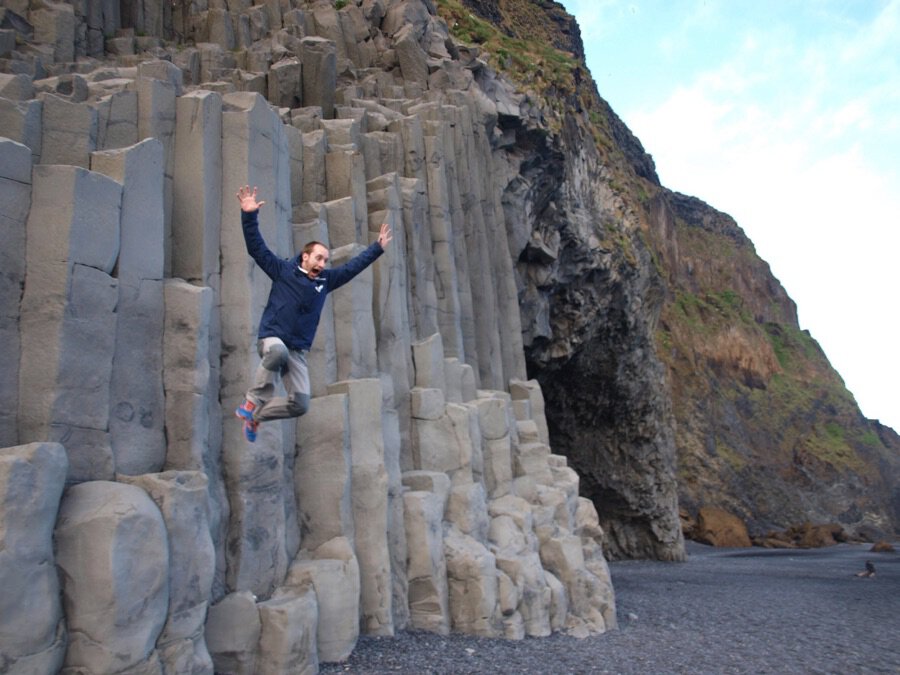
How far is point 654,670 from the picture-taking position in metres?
11.5

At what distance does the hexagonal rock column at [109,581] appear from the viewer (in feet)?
22.5

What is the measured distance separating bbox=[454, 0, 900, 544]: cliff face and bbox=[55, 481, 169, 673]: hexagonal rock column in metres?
17.3

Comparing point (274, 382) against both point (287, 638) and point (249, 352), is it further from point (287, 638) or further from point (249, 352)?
point (287, 638)

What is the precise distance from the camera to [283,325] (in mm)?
7660

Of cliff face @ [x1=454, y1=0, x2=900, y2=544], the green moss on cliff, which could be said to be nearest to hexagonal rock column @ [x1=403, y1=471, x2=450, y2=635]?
cliff face @ [x1=454, y1=0, x2=900, y2=544]

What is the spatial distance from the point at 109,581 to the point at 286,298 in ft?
9.18

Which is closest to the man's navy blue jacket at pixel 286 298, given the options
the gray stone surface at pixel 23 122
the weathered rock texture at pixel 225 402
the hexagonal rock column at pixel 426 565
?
the weathered rock texture at pixel 225 402

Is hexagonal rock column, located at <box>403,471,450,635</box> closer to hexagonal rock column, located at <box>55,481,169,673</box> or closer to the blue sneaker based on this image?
the blue sneaker

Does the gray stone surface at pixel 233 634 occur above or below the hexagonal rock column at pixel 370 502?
below

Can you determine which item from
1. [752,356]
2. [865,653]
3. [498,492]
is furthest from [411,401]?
[752,356]

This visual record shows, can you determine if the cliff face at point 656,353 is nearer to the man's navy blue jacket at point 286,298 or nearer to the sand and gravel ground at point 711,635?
the sand and gravel ground at point 711,635

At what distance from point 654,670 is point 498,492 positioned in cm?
485

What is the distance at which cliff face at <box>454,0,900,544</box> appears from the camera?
27062mm

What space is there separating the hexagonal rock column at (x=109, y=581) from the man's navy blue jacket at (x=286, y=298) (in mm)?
1969
